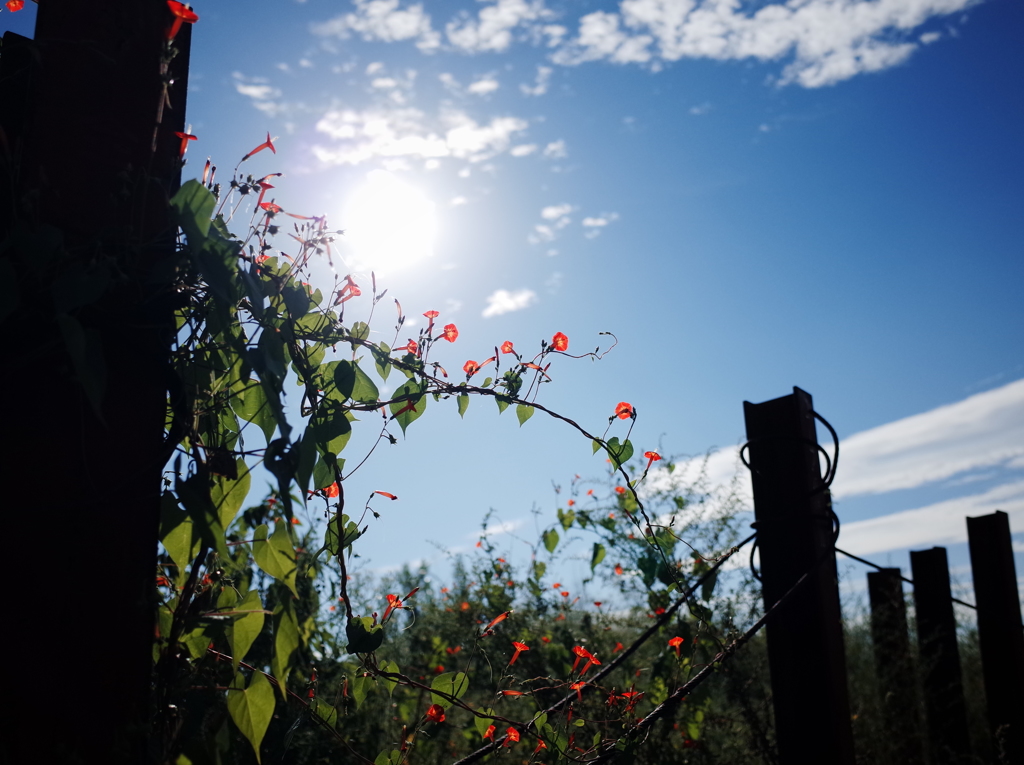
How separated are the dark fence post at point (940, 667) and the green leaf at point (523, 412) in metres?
3.87

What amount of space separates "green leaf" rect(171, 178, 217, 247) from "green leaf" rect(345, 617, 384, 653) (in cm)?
76

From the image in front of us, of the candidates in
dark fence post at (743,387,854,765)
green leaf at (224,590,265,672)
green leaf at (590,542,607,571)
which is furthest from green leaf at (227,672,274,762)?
green leaf at (590,542,607,571)

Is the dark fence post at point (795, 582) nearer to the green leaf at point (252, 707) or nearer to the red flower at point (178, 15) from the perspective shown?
the green leaf at point (252, 707)

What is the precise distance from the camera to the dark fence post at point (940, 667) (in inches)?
174

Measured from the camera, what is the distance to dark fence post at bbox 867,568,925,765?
4535mm

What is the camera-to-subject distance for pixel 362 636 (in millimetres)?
1375

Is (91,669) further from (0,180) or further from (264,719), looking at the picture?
(0,180)

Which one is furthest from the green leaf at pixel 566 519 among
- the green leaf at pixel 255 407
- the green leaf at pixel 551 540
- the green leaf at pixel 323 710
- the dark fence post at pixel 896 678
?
the green leaf at pixel 255 407

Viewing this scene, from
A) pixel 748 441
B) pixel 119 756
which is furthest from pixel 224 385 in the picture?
pixel 748 441

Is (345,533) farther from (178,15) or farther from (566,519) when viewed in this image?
(566,519)

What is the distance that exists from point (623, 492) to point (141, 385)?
10.3ft

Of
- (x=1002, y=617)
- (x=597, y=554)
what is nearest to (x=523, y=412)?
(x=597, y=554)

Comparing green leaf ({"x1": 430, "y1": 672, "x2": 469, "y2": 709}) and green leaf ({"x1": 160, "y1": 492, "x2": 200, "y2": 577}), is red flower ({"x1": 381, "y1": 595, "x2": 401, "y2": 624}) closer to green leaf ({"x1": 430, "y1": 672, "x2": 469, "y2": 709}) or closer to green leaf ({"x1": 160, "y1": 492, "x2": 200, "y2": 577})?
green leaf ({"x1": 430, "y1": 672, "x2": 469, "y2": 709})

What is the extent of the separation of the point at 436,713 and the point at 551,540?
2.42 m
